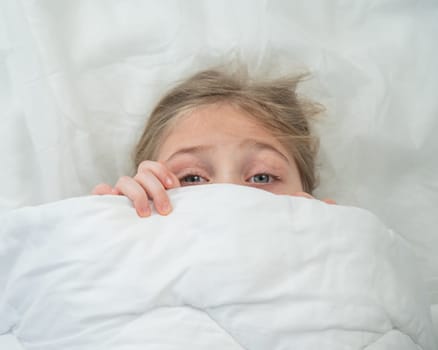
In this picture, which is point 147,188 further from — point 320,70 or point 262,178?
point 320,70

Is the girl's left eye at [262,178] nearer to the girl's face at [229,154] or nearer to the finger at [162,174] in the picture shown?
the girl's face at [229,154]

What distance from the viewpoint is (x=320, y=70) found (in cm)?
111

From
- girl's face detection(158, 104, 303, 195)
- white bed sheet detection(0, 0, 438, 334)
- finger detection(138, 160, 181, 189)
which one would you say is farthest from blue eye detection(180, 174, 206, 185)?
white bed sheet detection(0, 0, 438, 334)

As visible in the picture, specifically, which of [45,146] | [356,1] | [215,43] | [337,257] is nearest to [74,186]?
[45,146]

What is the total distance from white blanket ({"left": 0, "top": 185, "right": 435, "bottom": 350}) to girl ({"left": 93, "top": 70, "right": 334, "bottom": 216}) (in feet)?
0.28

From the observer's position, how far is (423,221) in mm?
1085

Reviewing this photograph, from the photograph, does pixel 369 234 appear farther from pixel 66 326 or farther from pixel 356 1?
pixel 356 1

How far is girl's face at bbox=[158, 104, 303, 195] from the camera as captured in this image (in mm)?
891

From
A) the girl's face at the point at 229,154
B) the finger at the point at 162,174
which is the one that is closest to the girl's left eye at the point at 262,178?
the girl's face at the point at 229,154

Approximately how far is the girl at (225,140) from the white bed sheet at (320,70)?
52 mm

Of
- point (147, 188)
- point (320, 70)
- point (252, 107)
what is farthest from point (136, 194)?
point (320, 70)

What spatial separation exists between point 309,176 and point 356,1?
14.8 inches

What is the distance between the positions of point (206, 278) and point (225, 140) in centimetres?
32

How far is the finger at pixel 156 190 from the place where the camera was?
73 centimetres
